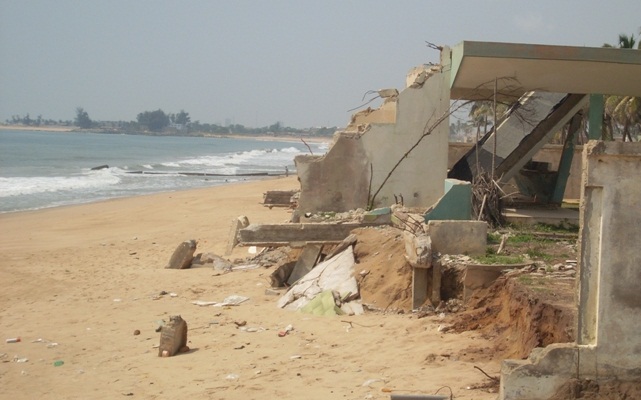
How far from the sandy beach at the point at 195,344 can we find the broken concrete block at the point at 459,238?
132cm

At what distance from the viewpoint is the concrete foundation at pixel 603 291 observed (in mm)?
6254

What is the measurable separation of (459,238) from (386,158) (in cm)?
556

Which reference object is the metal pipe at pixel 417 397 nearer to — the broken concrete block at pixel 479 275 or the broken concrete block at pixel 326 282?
the broken concrete block at pixel 479 275

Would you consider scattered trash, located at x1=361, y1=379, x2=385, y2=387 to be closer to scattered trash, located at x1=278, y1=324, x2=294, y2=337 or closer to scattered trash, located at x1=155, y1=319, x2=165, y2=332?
scattered trash, located at x1=278, y1=324, x2=294, y2=337

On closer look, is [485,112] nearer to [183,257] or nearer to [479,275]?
[183,257]

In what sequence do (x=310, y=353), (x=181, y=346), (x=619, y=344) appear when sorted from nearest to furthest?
(x=619, y=344)
(x=310, y=353)
(x=181, y=346)

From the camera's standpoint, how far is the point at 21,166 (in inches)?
2327

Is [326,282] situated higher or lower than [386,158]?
lower

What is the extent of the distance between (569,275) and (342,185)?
708 cm

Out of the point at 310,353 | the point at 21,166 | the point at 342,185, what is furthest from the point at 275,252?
the point at 21,166

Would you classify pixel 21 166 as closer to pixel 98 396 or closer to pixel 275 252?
pixel 275 252

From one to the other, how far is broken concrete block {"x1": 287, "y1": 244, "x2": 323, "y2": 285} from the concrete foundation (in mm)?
6905

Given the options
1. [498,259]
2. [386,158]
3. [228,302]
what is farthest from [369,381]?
[386,158]

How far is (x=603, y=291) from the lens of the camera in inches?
250
